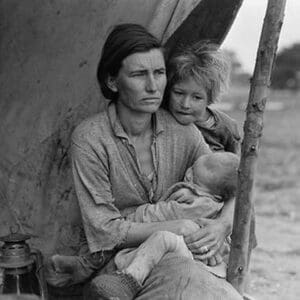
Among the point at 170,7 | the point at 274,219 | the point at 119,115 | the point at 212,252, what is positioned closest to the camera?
the point at 212,252

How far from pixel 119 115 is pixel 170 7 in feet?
1.99

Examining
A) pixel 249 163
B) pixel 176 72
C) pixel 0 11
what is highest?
pixel 0 11

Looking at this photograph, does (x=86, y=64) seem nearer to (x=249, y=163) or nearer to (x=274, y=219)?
(x=249, y=163)

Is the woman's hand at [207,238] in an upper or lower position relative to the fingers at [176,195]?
lower

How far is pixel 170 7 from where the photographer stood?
3.01 metres

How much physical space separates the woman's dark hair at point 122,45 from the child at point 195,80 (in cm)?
27

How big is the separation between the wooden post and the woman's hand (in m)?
0.17

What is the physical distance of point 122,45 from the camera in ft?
8.68

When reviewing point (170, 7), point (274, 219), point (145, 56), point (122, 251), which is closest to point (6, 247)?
point (122, 251)

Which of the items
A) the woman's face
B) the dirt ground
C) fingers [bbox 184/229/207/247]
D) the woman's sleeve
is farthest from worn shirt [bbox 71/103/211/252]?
the dirt ground

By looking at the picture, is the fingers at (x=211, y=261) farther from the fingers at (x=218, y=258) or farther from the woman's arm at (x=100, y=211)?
the woman's arm at (x=100, y=211)

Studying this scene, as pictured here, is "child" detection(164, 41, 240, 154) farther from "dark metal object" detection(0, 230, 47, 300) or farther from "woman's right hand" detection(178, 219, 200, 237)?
"dark metal object" detection(0, 230, 47, 300)

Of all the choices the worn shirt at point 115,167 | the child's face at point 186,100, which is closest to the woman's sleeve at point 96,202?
the worn shirt at point 115,167

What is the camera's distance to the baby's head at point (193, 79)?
9.64 feet
